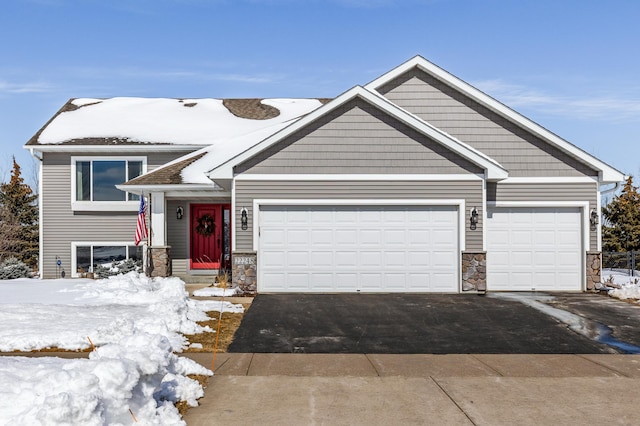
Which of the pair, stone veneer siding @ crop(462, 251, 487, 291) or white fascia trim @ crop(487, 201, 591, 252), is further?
white fascia trim @ crop(487, 201, 591, 252)

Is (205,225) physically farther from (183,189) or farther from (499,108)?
(499,108)

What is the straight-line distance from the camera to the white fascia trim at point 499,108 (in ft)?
48.5

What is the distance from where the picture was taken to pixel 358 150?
13.9 meters

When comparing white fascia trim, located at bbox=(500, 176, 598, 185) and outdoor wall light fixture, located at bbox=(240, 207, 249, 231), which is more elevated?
white fascia trim, located at bbox=(500, 176, 598, 185)

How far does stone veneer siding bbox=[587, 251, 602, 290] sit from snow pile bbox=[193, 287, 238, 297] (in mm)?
9533

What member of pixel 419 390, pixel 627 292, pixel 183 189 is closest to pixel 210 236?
pixel 183 189

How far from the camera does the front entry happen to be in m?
17.4

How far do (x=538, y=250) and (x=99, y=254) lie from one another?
47.3 ft

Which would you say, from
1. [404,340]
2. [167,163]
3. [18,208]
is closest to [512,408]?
[404,340]

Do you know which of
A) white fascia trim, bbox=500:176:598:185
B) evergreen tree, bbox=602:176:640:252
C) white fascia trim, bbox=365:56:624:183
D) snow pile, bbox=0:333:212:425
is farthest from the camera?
evergreen tree, bbox=602:176:640:252

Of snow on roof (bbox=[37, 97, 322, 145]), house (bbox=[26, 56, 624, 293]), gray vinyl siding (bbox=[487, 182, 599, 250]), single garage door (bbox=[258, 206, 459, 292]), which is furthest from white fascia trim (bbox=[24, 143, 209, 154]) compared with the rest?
gray vinyl siding (bbox=[487, 182, 599, 250])

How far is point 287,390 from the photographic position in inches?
245

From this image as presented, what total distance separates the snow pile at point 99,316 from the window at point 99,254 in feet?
17.2

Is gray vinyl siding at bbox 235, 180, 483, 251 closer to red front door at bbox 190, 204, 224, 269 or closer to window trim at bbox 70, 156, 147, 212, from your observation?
red front door at bbox 190, 204, 224, 269
